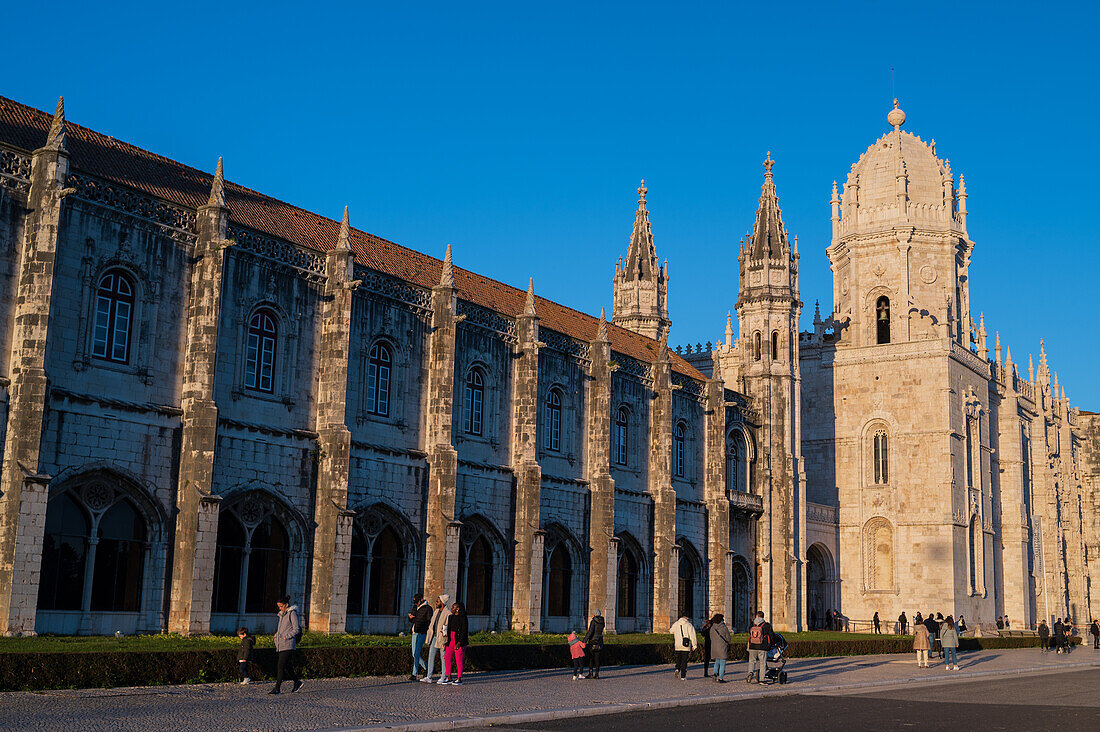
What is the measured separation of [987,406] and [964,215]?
1048 cm

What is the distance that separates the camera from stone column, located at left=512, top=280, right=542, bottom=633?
3556 cm

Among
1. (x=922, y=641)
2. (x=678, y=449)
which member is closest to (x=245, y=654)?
(x=922, y=641)

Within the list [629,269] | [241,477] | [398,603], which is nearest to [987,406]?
[629,269]

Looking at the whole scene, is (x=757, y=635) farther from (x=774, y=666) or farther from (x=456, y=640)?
(x=456, y=640)

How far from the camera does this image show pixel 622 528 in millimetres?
41094

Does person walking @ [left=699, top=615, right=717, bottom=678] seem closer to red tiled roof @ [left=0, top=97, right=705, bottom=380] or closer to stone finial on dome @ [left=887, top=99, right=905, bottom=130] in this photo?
red tiled roof @ [left=0, top=97, right=705, bottom=380]

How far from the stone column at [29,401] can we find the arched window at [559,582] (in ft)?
61.2

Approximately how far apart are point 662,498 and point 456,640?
71.9ft

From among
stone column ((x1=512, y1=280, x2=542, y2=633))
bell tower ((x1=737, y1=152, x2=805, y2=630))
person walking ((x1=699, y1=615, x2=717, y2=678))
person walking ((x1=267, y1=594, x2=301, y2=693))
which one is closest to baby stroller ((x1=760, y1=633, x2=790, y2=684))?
person walking ((x1=699, y1=615, x2=717, y2=678))

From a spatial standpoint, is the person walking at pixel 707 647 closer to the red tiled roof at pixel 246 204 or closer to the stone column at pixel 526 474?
the stone column at pixel 526 474

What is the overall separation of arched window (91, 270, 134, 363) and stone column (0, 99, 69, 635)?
1966 mm

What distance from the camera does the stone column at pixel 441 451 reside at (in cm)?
3231

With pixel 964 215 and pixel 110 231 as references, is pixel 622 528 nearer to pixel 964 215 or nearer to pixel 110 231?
pixel 110 231

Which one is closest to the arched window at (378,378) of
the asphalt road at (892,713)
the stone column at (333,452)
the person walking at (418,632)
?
the stone column at (333,452)
